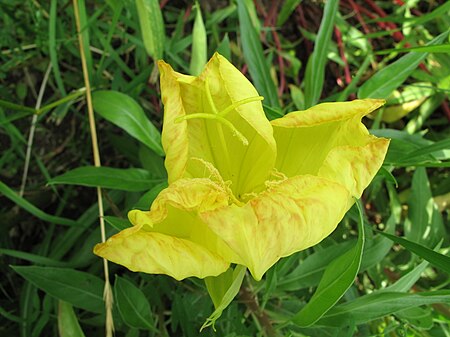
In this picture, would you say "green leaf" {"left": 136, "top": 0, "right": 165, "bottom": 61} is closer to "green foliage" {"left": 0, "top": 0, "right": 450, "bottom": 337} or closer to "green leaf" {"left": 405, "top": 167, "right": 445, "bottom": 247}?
"green foliage" {"left": 0, "top": 0, "right": 450, "bottom": 337}

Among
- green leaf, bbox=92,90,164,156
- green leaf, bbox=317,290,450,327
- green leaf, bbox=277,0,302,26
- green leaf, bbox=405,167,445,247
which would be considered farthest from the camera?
green leaf, bbox=277,0,302,26

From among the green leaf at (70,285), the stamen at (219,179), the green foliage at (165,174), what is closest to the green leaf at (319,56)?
the green foliage at (165,174)

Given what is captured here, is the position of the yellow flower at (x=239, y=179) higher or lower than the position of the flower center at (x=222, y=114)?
lower

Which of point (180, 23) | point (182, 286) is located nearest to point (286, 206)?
point (182, 286)

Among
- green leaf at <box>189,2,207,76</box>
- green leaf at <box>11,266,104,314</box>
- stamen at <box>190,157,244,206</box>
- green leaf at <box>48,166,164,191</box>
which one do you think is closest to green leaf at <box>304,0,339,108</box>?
green leaf at <box>189,2,207,76</box>

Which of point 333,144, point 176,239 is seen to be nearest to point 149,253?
point 176,239

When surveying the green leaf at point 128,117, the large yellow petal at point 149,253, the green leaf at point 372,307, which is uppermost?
the large yellow petal at point 149,253

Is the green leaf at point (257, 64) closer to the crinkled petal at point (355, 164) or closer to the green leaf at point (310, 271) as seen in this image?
the green leaf at point (310, 271)

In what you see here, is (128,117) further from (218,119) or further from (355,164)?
(355,164)

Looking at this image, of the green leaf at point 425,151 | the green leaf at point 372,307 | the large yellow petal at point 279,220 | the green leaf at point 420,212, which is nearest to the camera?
the large yellow petal at point 279,220
